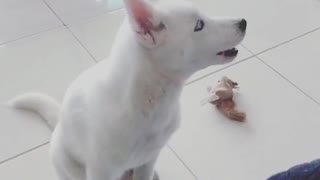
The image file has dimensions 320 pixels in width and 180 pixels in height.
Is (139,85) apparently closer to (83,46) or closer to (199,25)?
(199,25)

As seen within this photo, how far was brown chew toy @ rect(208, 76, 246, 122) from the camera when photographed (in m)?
1.44

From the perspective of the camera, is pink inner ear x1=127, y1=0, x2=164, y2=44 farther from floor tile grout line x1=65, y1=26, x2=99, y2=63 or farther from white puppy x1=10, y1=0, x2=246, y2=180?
floor tile grout line x1=65, y1=26, x2=99, y2=63

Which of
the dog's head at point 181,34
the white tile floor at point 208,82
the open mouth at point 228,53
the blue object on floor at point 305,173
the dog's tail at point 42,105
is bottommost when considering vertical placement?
the white tile floor at point 208,82

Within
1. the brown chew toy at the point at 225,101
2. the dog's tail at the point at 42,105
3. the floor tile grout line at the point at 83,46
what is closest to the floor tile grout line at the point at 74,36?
the floor tile grout line at the point at 83,46

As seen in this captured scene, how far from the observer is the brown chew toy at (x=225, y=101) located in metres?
1.44

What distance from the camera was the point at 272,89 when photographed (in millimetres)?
1563

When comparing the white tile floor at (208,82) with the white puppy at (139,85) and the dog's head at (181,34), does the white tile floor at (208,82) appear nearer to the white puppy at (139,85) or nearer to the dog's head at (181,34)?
the white puppy at (139,85)

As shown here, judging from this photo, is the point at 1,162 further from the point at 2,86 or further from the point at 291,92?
the point at 291,92

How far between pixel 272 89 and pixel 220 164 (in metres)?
0.39

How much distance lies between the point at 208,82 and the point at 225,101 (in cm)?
13

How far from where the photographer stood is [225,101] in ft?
4.80

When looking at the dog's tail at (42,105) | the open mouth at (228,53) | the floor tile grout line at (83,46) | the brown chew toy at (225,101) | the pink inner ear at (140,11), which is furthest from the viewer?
the floor tile grout line at (83,46)

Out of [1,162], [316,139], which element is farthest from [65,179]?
[316,139]

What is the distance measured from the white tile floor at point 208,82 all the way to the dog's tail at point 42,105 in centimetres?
4
